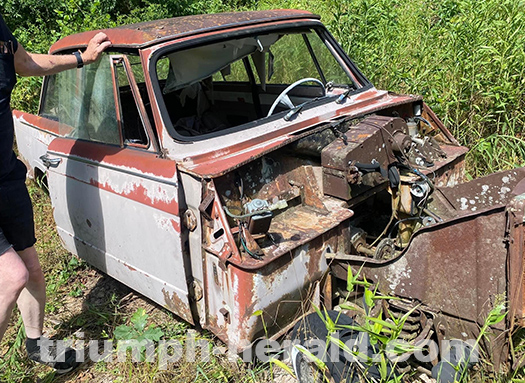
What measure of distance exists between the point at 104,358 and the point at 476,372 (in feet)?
7.30

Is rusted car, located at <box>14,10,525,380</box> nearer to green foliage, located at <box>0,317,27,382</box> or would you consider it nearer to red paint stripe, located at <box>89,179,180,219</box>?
red paint stripe, located at <box>89,179,180,219</box>

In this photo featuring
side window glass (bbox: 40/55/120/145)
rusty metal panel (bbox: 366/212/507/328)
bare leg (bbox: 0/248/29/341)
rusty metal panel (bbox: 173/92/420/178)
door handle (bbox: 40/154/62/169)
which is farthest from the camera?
door handle (bbox: 40/154/62/169)

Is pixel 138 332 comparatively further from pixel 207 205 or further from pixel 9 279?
pixel 207 205

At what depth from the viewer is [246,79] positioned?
4.39m

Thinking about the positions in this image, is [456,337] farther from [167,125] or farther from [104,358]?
[104,358]

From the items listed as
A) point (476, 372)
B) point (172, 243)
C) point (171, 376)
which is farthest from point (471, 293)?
point (171, 376)

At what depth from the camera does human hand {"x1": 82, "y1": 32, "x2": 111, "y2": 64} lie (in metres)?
3.02

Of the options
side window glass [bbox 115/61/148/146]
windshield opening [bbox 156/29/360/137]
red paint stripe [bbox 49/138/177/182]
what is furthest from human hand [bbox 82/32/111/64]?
red paint stripe [bbox 49/138/177/182]

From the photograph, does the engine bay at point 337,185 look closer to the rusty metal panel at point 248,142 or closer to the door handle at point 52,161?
the rusty metal panel at point 248,142

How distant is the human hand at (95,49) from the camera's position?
302cm

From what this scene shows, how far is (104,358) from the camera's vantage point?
3092 millimetres

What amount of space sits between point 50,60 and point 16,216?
0.94m

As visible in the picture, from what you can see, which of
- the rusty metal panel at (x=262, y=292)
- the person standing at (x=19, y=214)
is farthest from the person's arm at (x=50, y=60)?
the rusty metal panel at (x=262, y=292)

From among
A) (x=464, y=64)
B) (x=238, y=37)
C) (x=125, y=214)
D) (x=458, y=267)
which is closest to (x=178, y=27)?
(x=238, y=37)
